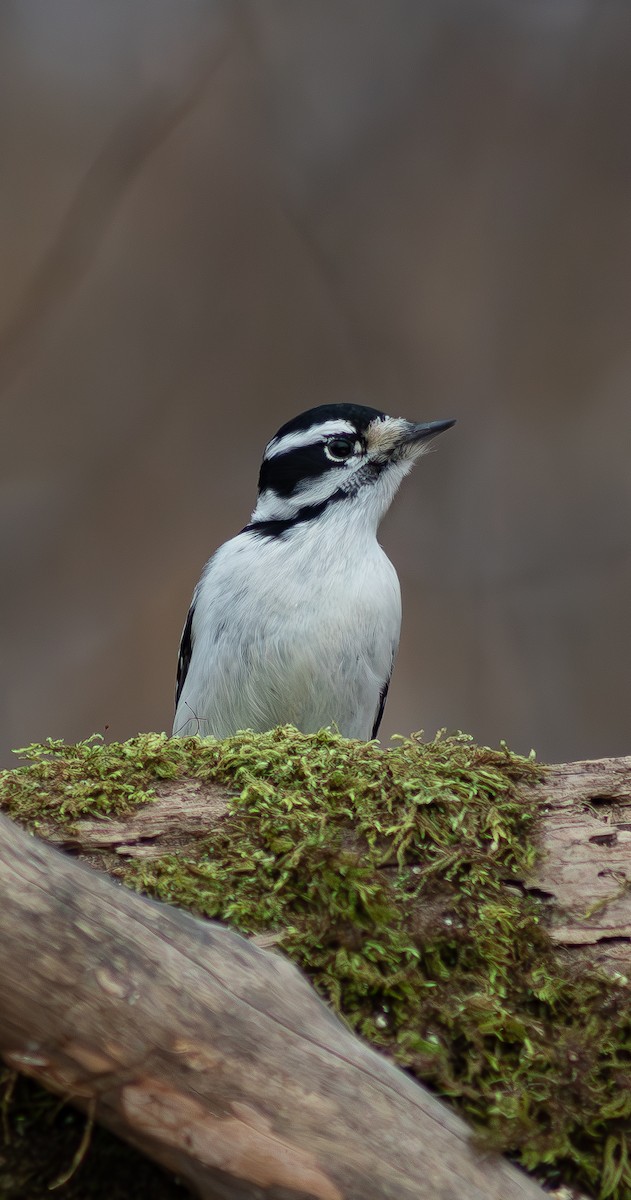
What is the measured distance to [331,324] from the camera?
7.21 meters

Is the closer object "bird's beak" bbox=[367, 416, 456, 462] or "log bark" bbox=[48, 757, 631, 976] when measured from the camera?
"log bark" bbox=[48, 757, 631, 976]

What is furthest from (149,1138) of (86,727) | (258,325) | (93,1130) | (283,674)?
(258,325)

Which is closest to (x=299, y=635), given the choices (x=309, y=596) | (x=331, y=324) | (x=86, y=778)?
(x=309, y=596)

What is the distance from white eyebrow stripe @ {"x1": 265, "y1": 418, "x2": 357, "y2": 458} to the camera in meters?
3.41

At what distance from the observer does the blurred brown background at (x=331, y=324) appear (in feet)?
22.6

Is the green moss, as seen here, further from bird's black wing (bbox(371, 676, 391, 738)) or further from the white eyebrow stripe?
the white eyebrow stripe

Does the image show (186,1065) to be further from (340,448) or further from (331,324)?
(331,324)

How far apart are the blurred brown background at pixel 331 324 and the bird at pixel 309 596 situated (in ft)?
11.8

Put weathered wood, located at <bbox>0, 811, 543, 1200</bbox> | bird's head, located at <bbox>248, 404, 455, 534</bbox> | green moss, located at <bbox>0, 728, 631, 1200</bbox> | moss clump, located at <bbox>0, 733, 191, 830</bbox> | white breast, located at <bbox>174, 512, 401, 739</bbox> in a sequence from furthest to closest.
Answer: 1. bird's head, located at <bbox>248, 404, 455, 534</bbox>
2. white breast, located at <bbox>174, 512, 401, 739</bbox>
3. moss clump, located at <bbox>0, 733, 191, 830</bbox>
4. green moss, located at <bbox>0, 728, 631, 1200</bbox>
5. weathered wood, located at <bbox>0, 811, 543, 1200</bbox>

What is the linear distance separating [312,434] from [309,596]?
578 millimetres

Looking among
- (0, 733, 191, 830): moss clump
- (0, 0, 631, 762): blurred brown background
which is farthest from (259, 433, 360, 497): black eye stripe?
(0, 0, 631, 762): blurred brown background

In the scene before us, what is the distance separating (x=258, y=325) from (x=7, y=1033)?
6.16 m

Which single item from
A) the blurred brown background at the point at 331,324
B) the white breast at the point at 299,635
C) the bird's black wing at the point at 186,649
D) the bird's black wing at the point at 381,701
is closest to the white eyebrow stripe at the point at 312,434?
the white breast at the point at 299,635

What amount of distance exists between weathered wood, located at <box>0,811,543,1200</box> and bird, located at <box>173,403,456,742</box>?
1533 millimetres
